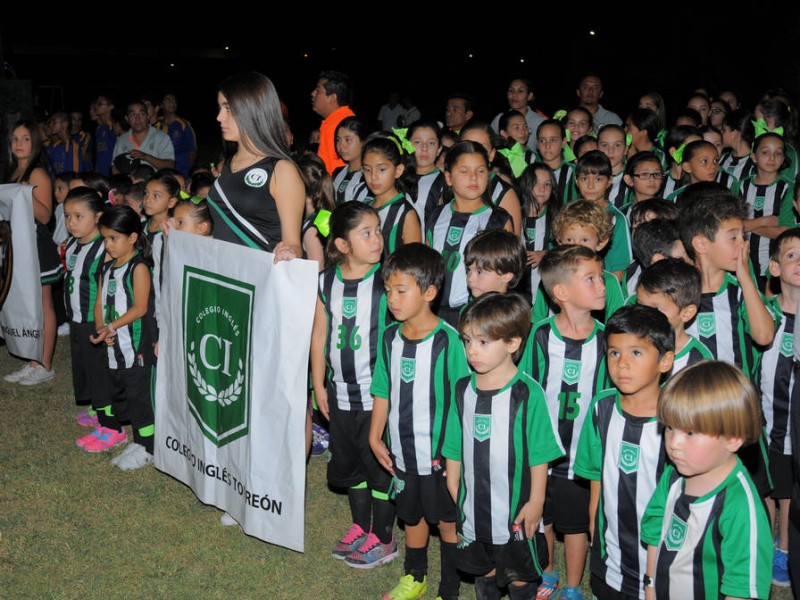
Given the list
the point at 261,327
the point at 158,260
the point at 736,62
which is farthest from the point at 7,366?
the point at 736,62

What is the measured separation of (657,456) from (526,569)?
28.6 inches

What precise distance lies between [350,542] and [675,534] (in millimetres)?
1935

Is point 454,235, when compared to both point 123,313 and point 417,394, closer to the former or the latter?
point 417,394

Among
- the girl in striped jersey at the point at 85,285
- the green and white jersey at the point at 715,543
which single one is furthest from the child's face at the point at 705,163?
the girl in striped jersey at the point at 85,285

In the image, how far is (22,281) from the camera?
6250 mm

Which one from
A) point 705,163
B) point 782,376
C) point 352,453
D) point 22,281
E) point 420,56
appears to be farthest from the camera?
point 420,56

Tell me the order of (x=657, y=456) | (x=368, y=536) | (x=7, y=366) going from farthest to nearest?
(x=7, y=366) < (x=368, y=536) < (x=657, y=456)

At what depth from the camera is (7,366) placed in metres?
7.25

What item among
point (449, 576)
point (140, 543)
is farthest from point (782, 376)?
point (140, 543)

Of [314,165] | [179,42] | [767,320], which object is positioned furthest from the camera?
[179,42]

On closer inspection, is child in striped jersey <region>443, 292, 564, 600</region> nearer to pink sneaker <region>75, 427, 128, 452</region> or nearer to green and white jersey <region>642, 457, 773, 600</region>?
green and white jersey <region>642, 457, 773, 600</region>

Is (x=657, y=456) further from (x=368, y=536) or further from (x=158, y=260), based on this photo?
(x=158, y=260)

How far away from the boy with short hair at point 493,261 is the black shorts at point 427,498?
0.84 m

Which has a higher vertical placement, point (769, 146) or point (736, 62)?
point (736, 62)
